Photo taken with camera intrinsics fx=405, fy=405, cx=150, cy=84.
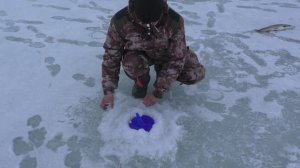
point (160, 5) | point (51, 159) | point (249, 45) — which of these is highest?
point (160, 5)

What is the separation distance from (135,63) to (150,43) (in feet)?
0.46

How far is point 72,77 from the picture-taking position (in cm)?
259

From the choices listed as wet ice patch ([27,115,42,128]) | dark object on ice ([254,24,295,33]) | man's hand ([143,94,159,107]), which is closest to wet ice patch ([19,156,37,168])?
wet ice patch ([27,115,42,128])

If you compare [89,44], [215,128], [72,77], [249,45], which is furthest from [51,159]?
[249,45]

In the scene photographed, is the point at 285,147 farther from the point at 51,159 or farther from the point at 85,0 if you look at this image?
the point at 85,0

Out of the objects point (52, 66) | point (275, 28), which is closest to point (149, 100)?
point (52, 66)

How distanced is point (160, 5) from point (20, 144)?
1001 mm

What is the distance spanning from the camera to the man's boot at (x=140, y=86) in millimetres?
2262

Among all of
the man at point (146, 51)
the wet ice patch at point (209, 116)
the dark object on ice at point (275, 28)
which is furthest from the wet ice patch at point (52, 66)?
the dark object on ice at point (275, 28)

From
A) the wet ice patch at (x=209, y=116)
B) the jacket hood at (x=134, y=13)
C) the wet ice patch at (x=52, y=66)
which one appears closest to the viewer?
the jacket hood at (x=134, y=13)

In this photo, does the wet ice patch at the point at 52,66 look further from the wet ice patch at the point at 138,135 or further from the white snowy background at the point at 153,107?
the wet ice patch at the point at 138,135

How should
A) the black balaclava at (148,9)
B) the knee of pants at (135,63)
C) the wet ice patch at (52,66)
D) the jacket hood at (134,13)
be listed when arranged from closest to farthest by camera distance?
1. the black balaclava at (148,9)
2. the jacket hood at (134,13)
3. the knee of pants at (135,63)
4. the wet ice patch at (52,66)

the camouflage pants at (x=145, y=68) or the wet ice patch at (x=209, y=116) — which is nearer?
the camouflage pants at (x=145, y=68)

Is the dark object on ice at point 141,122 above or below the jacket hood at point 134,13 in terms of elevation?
below
